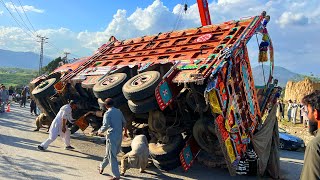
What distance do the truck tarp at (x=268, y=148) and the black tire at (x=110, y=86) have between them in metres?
3.11

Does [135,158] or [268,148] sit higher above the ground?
[135,158]

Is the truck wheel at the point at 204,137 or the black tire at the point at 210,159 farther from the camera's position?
the black tire at the point at 210,159

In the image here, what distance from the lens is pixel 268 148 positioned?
7.56 meters

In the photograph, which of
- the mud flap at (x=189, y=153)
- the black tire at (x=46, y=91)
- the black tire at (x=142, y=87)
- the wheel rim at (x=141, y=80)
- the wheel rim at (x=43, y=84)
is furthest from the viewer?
the wheel rim at (x=43, y=84)

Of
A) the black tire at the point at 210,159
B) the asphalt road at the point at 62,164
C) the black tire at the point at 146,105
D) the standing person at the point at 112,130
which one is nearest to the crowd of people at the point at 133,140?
the standing person at the point at 112,130

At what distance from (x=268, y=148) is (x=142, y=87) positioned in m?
3.06

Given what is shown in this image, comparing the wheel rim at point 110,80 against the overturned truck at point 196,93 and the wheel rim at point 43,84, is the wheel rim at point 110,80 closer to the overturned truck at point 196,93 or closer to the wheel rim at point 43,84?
the overturned truck at point 196,93

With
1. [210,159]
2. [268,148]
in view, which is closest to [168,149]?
[210,159]

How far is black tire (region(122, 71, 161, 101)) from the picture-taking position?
22.3 ft

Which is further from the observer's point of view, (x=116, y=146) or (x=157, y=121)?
(x=157, y=121)

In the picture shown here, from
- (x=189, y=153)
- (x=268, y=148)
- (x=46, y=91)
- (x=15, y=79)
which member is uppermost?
(x=46, y=91)

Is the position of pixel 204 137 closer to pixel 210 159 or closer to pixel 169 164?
pixel 210 159

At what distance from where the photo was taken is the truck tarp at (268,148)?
738 centimetres

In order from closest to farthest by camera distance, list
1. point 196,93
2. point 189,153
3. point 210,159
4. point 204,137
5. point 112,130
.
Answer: point 112,130, point 196,93, point 204,137, point 189,153, point 210,159
